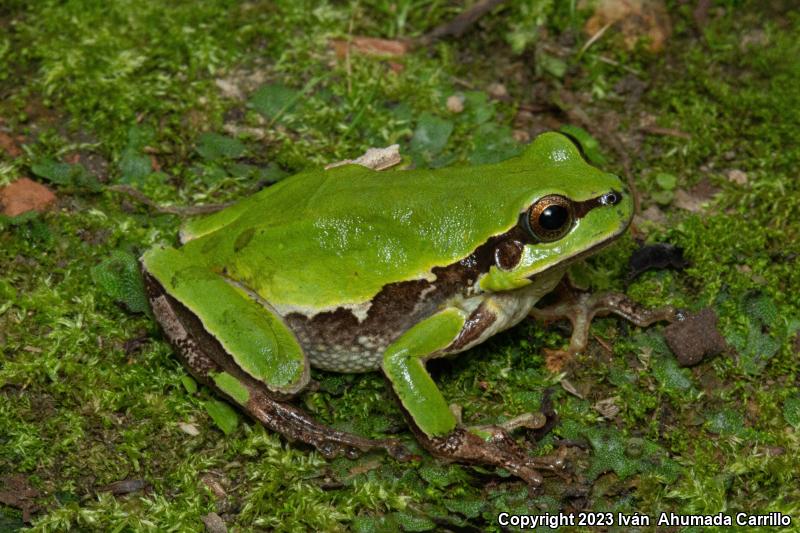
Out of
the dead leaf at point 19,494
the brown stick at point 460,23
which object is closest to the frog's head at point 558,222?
the dead leaf at point 19,494

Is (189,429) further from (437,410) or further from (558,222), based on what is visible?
(558,222)

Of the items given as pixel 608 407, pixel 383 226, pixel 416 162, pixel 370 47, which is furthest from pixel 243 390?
pixel 370 47

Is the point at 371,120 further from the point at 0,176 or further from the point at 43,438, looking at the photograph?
the point at 43,438

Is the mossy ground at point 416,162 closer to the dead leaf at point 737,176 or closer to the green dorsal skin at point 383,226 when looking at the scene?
the dead leaf at point 737,176

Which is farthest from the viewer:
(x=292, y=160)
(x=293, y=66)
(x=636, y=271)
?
(x=293, y=66)

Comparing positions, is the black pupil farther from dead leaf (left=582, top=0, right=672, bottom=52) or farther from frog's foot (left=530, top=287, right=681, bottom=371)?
dead leaf (left=582, top=0, right=672, bottom=52)

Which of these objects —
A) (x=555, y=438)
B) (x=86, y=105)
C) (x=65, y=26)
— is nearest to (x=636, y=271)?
(x=555, y=438)
